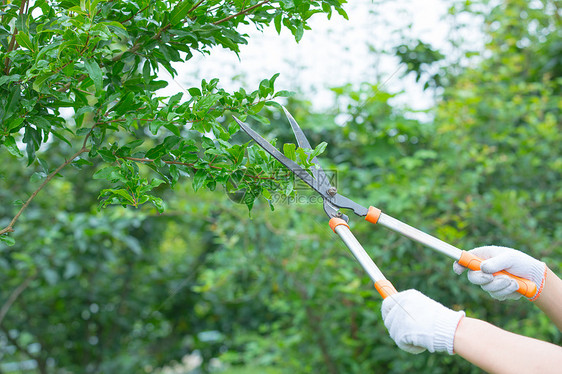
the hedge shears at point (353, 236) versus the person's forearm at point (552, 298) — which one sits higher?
the hedge shears at point (353, 236)

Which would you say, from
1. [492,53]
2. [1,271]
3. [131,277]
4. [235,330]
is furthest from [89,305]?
[492,53]

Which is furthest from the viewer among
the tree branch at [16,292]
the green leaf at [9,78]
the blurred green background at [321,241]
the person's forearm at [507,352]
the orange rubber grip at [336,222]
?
the tree branch at [16,292]

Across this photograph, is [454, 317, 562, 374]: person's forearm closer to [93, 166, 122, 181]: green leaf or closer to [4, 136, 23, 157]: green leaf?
[93, 166, 122, 181]: green leaf

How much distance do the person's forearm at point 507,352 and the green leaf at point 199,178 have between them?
62 cm

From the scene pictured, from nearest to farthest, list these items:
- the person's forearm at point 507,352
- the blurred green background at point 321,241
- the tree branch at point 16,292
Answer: the person's forearm at point 507,352 → the blurred green background at point 321,241 → the tree branch at point 16,292

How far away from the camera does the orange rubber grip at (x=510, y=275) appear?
3.60 feet

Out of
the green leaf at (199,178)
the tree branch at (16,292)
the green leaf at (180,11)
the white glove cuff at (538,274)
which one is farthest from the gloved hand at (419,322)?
the tree branch at (16,292)

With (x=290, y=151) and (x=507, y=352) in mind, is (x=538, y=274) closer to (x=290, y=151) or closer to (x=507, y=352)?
(x=507, y=352)

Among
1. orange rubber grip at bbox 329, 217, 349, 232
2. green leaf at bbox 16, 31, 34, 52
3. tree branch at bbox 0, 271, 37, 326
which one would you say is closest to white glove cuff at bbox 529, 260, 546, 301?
orange rubber grip at bbox 329, 217, 349, 232

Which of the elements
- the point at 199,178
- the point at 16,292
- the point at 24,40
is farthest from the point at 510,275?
the point at 16,292

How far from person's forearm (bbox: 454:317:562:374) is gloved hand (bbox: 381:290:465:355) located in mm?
34

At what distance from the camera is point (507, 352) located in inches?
32.8

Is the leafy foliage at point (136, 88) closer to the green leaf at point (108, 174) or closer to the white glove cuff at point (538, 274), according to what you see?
the green leaf at point (108, 174)

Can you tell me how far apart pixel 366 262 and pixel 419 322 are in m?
0.16
